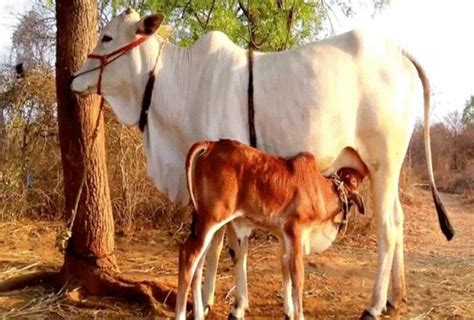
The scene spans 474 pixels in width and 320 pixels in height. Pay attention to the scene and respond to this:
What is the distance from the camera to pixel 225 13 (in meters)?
7.85

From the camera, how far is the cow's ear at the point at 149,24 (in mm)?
4320

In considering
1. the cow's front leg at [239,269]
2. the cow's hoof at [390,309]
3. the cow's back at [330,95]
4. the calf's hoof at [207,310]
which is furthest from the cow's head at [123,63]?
the cow's hoof at [390,309]

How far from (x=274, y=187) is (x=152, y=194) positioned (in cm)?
463

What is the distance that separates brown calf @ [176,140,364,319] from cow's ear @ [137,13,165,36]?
3.40 ft

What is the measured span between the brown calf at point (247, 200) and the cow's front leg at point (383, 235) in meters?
0.78

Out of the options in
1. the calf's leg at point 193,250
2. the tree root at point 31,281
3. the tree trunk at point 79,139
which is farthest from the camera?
the tree root at point 31,281

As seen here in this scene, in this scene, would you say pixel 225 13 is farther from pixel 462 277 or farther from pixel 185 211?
pixel 462 277

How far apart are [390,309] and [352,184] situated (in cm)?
107

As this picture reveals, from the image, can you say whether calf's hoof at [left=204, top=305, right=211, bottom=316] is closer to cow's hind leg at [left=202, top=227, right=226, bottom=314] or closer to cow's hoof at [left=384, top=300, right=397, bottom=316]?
cow's hind leg at [left=202, top=227, right=226, bottom=314]

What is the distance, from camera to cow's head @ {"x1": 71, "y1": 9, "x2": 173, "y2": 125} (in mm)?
4430

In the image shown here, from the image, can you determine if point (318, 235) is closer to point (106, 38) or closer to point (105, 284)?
point (105, 284)

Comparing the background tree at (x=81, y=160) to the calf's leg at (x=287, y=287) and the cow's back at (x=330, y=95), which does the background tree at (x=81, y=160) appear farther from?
the cow's back at (x=330, y=95)

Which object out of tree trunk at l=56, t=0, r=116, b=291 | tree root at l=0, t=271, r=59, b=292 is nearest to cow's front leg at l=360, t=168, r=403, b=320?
tree trunk at l=56, t=0, r=116, b=291

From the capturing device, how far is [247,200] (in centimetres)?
375
